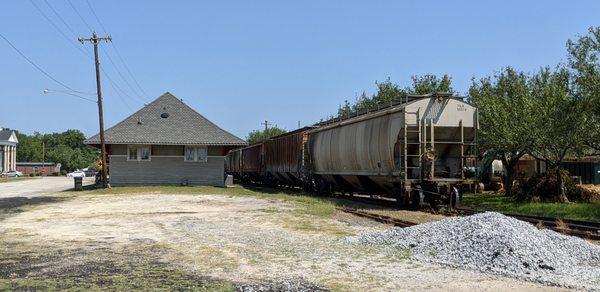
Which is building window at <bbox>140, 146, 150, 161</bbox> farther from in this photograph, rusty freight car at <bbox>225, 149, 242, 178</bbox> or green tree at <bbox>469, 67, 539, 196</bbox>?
green tree at <bbox>469, 67, 539, 196</bbox>

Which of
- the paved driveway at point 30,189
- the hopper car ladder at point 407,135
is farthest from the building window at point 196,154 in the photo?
the hopper car ladder at point 407,135

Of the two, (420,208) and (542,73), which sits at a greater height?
(542,73)

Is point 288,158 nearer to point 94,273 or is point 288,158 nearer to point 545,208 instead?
point 545,208

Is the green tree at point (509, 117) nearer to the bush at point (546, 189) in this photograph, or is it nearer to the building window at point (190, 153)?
the bush at point (546, 189)

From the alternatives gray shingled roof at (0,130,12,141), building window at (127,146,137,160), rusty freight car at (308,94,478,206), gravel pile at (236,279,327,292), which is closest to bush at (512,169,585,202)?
rusty freight car at (308,94,478,206)

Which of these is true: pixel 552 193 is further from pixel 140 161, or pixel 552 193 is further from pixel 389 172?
pixel 140 161

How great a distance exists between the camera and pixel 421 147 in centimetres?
2109

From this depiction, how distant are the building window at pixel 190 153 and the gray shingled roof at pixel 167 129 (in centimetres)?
76

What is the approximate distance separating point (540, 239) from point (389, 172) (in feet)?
36.5

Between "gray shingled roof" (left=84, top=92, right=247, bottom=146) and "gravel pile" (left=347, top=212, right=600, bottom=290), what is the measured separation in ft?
99.3

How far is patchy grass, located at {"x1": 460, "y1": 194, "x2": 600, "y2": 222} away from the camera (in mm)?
20875

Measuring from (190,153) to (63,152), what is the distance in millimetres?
124648

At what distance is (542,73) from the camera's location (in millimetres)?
30359

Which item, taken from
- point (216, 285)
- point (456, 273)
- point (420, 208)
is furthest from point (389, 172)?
point (216, 285)
